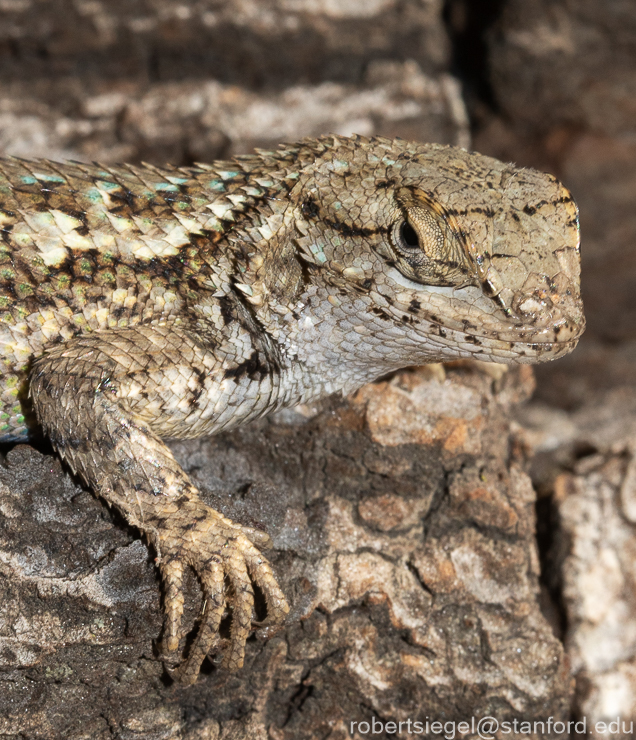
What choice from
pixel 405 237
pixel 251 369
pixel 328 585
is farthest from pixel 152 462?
pixel 405 237

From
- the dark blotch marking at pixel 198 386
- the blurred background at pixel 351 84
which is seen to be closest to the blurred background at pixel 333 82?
the blurred background at pixel 351 84

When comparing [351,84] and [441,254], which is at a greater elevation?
[351,84]

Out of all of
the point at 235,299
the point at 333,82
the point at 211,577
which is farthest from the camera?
the point at 333,82

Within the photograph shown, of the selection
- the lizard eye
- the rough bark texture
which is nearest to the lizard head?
the lizard eye

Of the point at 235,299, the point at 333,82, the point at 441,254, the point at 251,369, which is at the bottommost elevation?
the point at 251,369

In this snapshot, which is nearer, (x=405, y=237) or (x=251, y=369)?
(x=405, y=237)

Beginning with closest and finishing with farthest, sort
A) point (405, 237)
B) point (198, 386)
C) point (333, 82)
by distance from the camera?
point (405, 237)
point (198, 386)
point (333, 82)

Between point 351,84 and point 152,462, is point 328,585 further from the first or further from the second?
point 351,84

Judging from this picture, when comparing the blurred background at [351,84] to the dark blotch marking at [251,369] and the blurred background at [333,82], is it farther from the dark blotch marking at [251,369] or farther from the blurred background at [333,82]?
the dark blotch marking at [251,369]
